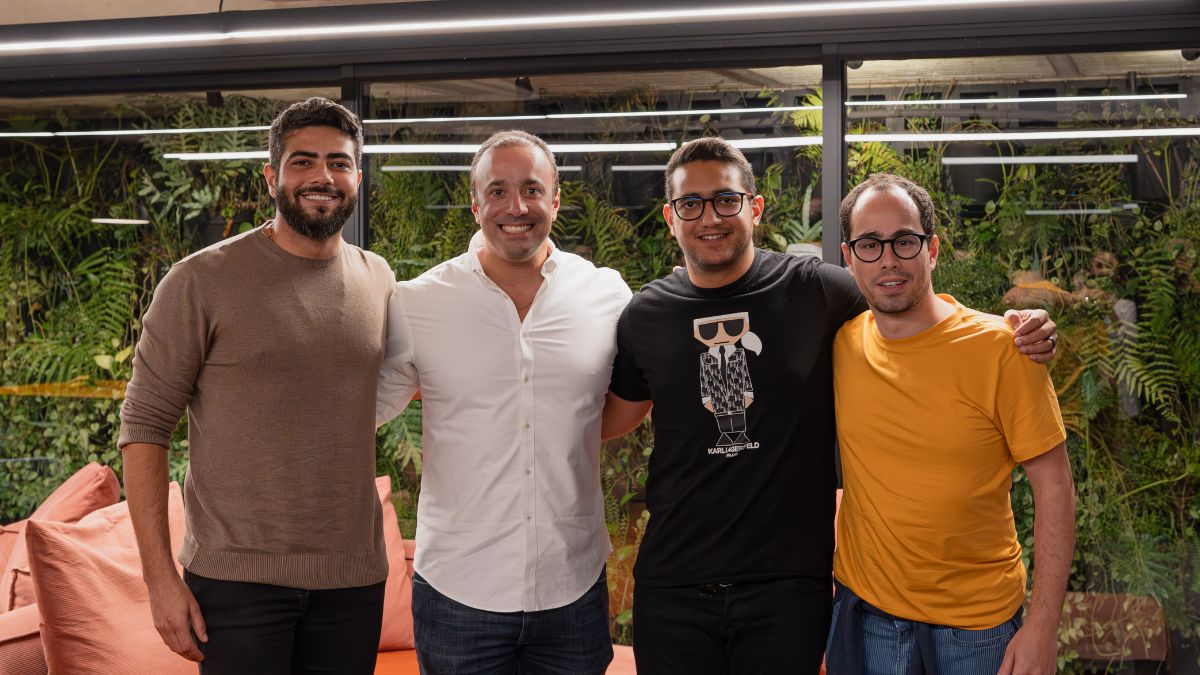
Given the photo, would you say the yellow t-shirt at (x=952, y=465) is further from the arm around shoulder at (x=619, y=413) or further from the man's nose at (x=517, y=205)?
the man's nose at (x=517, y=205)

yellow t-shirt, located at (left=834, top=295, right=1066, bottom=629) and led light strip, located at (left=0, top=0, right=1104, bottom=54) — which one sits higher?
led light strip, located at (left=0, top=0, right=1104, bottom=54)

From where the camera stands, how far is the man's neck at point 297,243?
2.30 meters

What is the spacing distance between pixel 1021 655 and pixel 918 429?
1.55 ft

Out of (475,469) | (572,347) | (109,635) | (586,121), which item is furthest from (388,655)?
(586,121)

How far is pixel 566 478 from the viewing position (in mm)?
2400

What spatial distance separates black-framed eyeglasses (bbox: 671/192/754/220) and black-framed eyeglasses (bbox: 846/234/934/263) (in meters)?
0.33

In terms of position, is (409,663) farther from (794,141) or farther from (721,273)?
(794,141)

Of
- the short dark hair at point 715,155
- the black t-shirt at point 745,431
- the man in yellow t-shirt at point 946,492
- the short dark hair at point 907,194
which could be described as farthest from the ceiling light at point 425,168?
the man in yellow t-shirt at point 946,492

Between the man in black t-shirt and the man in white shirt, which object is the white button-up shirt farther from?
the man in black t-shirt

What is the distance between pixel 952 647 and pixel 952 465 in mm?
360

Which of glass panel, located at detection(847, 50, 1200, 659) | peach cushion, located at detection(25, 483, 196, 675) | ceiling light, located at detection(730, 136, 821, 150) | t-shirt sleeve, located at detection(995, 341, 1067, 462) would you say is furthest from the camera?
ceiling light, located at detection(730, 136, 821, 150)

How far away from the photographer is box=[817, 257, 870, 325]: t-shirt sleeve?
7.80ft

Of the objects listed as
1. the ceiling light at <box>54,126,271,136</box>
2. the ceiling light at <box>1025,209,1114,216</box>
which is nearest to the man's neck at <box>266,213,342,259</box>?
the ceiling light at <box>54,126,271,136</box>

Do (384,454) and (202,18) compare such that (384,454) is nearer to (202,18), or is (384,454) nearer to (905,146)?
(202,18)
